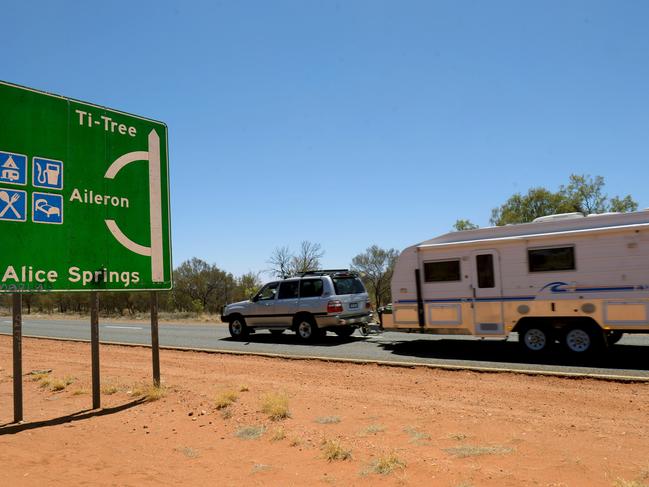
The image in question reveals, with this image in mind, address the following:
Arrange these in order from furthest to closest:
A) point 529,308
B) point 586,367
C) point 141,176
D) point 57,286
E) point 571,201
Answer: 1. point 571,201
2. point 529,308
3. point 586,367
4. point 141,176
5. point 57,286

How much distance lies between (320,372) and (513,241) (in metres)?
5.40

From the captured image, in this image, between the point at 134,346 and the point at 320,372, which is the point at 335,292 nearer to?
the point at 320,372

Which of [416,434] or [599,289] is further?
[599,289]

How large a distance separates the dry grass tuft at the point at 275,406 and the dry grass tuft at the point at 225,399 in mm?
525

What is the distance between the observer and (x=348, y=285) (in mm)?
16344

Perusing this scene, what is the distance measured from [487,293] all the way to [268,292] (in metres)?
7.50

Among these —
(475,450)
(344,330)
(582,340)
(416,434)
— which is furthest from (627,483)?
(344,330)

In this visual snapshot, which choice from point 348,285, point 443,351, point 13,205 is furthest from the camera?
point 348,285

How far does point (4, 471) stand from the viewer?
556 centimetres

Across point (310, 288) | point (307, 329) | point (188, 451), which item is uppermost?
point (310, 288)

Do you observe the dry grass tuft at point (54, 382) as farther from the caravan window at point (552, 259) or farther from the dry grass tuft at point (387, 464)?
the caravan window at point (552, 259)

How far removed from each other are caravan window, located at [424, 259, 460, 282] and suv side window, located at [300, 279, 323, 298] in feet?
12.1

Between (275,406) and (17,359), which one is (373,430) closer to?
(275,406)

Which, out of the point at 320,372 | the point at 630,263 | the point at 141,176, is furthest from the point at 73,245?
the point at 630,263
